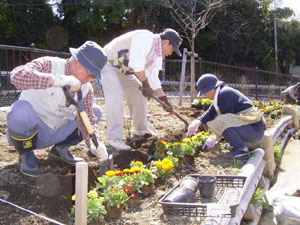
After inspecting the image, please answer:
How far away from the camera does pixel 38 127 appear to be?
3.03 meters

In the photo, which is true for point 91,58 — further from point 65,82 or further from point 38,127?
point 38,127

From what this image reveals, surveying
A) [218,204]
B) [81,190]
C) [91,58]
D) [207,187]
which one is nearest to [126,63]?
[91,58]

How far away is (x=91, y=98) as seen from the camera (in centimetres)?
340

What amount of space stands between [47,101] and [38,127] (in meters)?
0.23

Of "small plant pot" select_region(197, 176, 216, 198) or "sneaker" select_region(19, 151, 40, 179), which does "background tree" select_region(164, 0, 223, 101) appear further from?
"sneaker" select_region(19, 151, 40, 179)

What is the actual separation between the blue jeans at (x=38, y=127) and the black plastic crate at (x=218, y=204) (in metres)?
1.20

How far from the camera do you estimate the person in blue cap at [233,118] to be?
13.6 ft

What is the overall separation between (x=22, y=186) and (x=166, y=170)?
46.8 inches

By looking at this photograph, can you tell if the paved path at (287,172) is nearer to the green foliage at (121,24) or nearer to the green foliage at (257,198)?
the green foliage at (257,198)

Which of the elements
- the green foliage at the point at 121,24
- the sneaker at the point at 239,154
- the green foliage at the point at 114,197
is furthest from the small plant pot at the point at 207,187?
the green foliage at the point at 121,24

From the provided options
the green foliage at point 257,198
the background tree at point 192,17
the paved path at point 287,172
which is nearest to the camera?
the green foliage at point 257,198

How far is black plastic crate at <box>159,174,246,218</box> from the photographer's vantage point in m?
2.35

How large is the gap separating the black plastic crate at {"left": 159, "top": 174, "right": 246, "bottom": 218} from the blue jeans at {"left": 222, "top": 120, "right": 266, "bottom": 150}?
1003 millimetres

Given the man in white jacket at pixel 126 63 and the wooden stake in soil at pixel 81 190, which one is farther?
the man in white jacket at pixel 126 63
